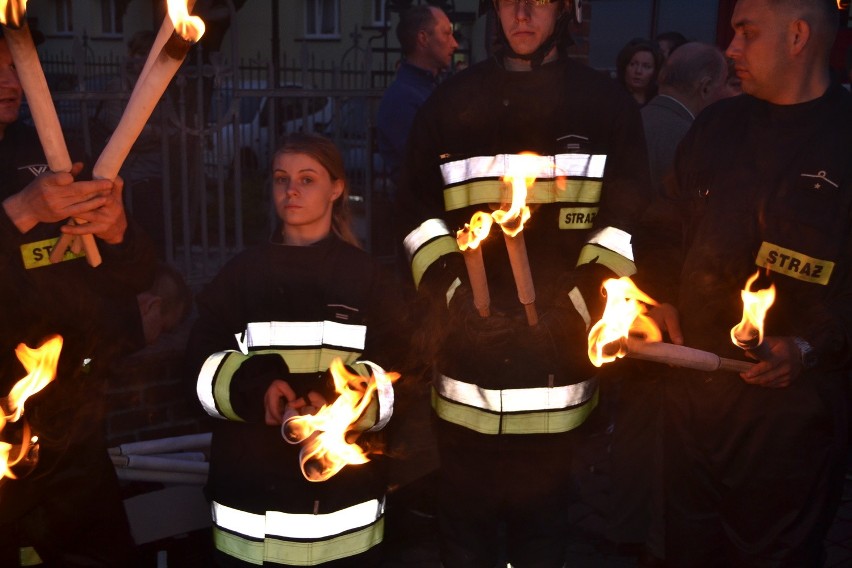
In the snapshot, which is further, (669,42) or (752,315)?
(669,42)

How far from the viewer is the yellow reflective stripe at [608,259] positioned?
3.72m

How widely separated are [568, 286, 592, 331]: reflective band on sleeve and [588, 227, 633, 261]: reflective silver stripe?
8.7 inches

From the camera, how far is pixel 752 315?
129 inches

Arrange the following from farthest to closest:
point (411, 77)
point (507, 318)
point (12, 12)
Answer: point (411, 77)
point (507, 318)
point (12, 12)

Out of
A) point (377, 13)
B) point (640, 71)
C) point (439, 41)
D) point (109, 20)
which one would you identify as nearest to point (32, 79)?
point (439, 41)

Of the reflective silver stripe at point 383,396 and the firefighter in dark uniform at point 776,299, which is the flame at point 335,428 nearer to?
the reflective silver stripe at point 383,396

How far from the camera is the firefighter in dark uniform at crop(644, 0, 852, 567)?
334cm

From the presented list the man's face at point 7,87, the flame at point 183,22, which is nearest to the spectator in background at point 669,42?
the man's face at point 7,87

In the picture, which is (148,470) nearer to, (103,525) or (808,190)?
(103,525)

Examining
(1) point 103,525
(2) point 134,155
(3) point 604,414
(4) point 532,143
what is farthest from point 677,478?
(2) point 134,155

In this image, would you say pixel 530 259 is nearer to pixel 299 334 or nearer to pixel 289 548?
pixel 299 334

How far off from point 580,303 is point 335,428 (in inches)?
40.6

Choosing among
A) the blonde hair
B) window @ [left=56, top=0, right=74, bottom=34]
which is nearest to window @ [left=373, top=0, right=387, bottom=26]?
window @ [left=56, top=0, right=74, bottom=34]

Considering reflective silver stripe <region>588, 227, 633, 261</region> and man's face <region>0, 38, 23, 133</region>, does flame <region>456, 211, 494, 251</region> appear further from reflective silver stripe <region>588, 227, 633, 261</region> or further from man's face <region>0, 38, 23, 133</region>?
man's face <region>0, 38, 23, 133</region>
